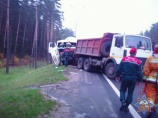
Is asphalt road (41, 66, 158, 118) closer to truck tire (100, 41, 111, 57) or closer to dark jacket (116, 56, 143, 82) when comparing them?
dark jacket (116, 56, 143, 82)

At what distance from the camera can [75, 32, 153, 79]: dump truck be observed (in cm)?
1147

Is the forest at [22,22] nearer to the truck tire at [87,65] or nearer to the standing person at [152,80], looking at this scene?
the truck tire at [87,65]

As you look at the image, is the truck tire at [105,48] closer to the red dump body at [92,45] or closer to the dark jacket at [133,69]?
the red dump body at [92,45]

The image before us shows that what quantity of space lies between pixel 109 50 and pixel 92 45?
5.57 feet

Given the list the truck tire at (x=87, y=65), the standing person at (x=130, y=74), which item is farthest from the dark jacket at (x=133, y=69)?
the truck tire at (x=87, y=65)

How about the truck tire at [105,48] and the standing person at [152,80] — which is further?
the truck tire at [105,48]

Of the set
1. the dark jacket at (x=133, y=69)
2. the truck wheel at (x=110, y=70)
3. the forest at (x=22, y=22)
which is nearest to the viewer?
the dark jacket at (x=133, y=69)

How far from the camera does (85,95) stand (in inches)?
314

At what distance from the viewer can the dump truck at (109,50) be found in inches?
452

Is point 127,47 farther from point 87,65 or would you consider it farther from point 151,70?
point 151,70

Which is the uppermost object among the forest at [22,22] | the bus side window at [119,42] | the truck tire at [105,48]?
the forest at [22,22]

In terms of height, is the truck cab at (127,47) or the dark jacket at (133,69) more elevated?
the truck cab at (127,47)

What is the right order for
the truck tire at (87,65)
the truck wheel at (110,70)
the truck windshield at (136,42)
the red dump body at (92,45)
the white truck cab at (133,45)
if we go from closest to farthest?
the white truck cab at (133,45) → the truck windshield at (136,42) → the truck wheel at (110,70) → the red dump body at (92,45) → the truck tire at (87,65)

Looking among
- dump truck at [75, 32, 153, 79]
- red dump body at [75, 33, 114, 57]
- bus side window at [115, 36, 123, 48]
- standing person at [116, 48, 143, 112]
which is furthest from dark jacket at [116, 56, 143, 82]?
red dump body at [75, 33, 114, 57]
